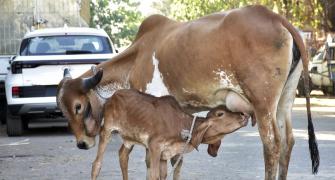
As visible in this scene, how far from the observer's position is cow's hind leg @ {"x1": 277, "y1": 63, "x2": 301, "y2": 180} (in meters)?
9.52

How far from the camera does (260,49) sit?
9.05m

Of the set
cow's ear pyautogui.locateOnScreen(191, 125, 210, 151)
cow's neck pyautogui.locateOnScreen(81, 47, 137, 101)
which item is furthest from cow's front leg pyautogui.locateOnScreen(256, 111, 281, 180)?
cow's neck pyautogui.locateOnScreen(81, 47, 137, 101)

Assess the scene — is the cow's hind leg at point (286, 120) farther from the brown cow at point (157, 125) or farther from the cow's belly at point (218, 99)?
the brown cow at point (157, 125)

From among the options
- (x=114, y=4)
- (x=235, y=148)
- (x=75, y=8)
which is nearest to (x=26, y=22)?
(x=75, y=8)

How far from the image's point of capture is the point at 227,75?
9.16 meters

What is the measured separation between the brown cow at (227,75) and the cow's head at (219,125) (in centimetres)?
40

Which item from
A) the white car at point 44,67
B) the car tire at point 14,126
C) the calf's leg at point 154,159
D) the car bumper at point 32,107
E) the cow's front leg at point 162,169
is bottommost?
the car tire at point 14,126

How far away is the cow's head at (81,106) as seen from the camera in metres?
9.62

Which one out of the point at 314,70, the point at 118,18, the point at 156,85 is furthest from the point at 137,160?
the point at 118,18

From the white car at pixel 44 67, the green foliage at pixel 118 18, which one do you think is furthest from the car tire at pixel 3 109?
the green foliage at pixel 118 18

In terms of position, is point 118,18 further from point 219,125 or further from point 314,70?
point 219,125

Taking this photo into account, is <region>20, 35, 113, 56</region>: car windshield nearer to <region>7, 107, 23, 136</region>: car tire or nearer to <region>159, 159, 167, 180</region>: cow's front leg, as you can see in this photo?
<region>7, 107, 23, 136</region>: car tire

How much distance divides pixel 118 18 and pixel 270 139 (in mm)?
58085

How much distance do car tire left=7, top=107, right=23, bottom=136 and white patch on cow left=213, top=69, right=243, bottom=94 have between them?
29.0ft
